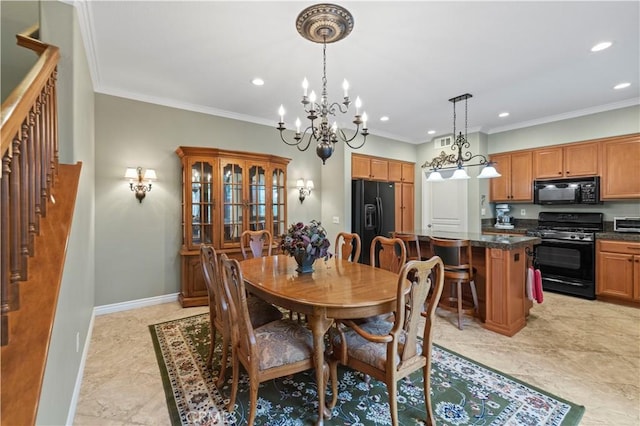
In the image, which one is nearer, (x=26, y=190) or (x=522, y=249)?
(x=26, y=190)

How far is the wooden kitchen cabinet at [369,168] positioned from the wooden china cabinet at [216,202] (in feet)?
5.17

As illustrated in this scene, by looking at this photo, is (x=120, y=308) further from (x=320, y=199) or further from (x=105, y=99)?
(x=320, y=199)

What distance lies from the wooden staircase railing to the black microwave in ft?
19.9

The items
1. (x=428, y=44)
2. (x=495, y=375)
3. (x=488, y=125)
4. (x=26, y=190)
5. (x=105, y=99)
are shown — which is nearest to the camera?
(x=26, y=190)

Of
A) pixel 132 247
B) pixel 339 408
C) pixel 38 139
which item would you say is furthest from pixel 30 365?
pixel 132 247

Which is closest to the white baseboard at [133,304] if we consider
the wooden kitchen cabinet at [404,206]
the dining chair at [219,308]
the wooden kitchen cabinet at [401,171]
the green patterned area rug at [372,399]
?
the green patterned area rug at [372,399]

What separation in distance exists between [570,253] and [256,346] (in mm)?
4799

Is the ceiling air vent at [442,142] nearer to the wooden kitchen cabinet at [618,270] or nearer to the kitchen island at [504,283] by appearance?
the wooden kitchen cabinet at [618,270]

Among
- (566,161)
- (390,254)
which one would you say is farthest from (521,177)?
(390,254)

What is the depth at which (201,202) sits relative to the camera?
3928 millimetres

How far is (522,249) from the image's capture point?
10.5 feet

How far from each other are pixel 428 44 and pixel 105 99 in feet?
12.0

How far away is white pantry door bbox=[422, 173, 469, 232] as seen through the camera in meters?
5.58

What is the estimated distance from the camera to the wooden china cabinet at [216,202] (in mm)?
3842
